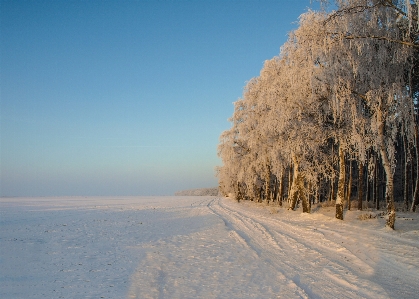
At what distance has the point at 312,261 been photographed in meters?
9.98

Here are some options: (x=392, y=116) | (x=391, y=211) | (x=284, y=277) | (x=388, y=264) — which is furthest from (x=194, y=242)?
(x=392, y=116)

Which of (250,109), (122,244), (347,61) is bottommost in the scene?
(122,244)

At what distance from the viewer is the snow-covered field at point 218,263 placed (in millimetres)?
7465

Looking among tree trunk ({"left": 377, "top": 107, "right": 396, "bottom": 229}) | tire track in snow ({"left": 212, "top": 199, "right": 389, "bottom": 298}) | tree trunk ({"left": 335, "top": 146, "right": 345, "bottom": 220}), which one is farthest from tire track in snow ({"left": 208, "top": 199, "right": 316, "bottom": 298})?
tree trunk ({"left": 377, "top": 107, "right": 396, "bottom": 229})

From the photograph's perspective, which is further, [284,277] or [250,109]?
[250,109]

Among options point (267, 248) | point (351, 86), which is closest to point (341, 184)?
point (351, 86)

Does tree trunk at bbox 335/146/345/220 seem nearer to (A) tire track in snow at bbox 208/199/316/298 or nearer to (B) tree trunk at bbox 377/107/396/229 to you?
(B) tree trunk at bbox 377/107/396/229

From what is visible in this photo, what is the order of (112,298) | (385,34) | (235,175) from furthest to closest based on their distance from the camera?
(235,175) → (385,34) → (112,298)

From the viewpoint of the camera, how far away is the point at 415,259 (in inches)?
365

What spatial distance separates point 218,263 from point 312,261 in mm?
2950

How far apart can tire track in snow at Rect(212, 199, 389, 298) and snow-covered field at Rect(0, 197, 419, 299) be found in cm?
2

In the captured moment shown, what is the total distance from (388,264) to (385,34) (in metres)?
9.09

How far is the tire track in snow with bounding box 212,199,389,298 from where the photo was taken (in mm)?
7332

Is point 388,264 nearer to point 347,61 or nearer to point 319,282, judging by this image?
point 319,282
